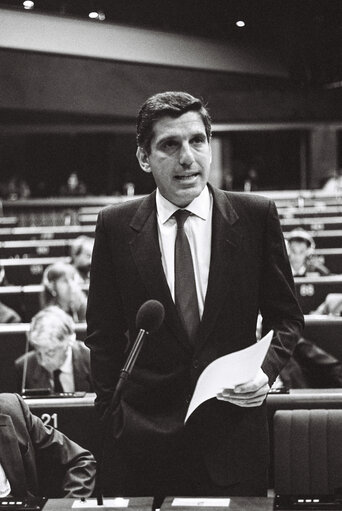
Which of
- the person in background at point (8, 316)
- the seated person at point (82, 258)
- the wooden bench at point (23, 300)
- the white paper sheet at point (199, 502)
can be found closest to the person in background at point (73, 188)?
the seated person at point (82, 258)

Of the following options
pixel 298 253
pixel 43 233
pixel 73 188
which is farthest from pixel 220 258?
pixel 73 188

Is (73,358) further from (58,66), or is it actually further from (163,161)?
(58,66)

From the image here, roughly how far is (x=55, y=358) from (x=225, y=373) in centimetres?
272

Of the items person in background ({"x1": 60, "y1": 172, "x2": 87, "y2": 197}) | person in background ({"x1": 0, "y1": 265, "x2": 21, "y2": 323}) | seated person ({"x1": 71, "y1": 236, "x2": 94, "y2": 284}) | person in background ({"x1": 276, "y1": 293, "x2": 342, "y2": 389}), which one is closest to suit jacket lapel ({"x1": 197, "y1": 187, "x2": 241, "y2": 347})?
person in background ({"x1": 276, "y1": 293, "x2": 342, "y2": 389})

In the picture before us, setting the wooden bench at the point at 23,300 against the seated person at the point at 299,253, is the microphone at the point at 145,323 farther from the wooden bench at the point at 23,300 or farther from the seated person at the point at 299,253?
the seated person at the point at 299,253

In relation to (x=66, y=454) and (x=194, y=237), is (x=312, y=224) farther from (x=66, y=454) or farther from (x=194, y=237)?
(x=194, y=237)

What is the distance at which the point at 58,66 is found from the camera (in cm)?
1388

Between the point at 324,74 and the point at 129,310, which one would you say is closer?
the point at 129,310

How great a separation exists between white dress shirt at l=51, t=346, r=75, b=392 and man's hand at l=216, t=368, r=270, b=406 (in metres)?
2.66

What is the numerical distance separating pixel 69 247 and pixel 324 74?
200 inches

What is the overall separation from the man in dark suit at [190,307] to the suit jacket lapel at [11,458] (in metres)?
0.66

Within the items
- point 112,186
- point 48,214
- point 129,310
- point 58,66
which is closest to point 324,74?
point 58,66

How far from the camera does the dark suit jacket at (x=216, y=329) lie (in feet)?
6.41

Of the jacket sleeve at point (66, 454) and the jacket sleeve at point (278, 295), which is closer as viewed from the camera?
the jacket sleeve at point (278, 295)
